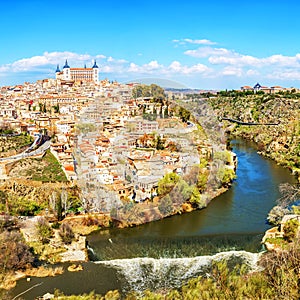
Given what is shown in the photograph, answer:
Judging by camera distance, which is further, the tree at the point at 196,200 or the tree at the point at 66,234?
the tree at the point at 196,200

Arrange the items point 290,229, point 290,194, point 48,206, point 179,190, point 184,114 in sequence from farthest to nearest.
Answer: point 184,114 < point 179,190 < point 48,206 < point 290,229 < point 290,194

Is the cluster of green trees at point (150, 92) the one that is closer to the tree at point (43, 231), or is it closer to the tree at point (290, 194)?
the tree at point (43, 231)

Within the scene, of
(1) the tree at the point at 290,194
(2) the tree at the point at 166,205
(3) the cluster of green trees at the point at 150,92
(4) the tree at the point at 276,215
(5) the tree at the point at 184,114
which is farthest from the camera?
(3) the cluster of green trees at the point at 150,92

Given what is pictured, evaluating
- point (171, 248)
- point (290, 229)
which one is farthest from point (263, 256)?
point (171, 248)

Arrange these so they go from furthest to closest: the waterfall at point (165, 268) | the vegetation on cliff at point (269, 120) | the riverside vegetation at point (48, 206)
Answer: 1. the vegetation on cliff at point (269, 120)
2. the riverside vegetation at point (48, 206)
3. the waterfall at point (165, 268)

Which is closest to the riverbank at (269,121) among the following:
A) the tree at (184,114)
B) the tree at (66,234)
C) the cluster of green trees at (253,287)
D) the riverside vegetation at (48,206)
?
the tree at (184,114)

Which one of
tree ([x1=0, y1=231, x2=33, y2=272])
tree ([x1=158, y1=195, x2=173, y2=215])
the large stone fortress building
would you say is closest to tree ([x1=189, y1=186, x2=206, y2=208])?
tree ([x1=158, y1=195, x2=173, y2=215])

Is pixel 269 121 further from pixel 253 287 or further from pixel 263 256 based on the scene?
pixel 253 287

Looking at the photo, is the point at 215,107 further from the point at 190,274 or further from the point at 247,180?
the point at 190,274
